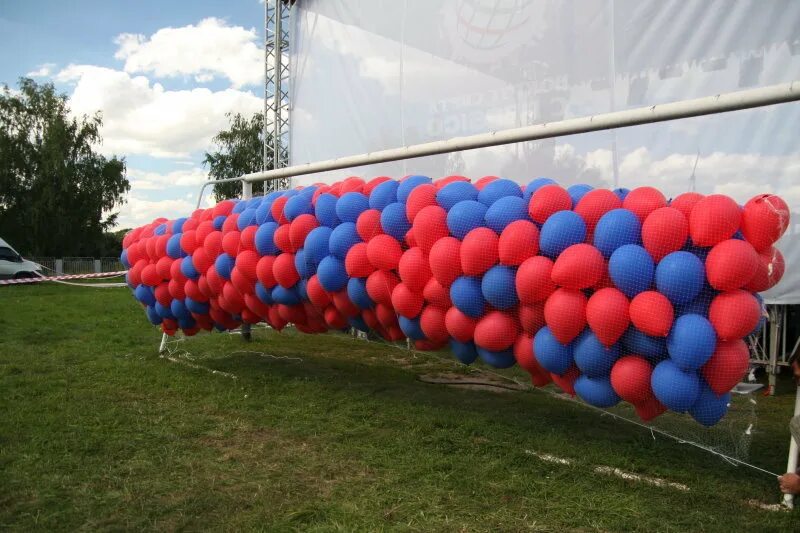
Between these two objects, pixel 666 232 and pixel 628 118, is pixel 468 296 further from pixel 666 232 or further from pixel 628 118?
pixel 628 118

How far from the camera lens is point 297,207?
4.68 meters

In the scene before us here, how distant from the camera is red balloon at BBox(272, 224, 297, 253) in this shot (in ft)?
15.3

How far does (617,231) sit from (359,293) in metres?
1.85

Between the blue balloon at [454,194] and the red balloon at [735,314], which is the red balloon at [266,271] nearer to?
the blue balloon at [454,194]

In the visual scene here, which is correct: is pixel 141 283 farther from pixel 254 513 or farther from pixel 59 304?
pixel 59 304

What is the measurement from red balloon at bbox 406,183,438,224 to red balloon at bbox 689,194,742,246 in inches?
63.2

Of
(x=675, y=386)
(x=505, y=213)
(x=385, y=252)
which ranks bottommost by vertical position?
(x=675, y=386)

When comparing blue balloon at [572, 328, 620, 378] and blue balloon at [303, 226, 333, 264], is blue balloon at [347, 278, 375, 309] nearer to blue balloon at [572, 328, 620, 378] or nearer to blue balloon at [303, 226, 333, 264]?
blue balloon at [303, 226, 333, 264]

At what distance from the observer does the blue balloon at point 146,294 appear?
6.14 m

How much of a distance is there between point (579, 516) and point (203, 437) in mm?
2726

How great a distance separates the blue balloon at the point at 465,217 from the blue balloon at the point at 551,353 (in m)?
0.75

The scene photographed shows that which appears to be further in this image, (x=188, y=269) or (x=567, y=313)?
(x=188, y=269)

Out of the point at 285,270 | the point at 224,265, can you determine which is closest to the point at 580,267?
the point at 285,270

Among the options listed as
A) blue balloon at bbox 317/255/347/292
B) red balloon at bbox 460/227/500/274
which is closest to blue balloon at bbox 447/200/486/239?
red balloon at bbox 460/227/500/274
